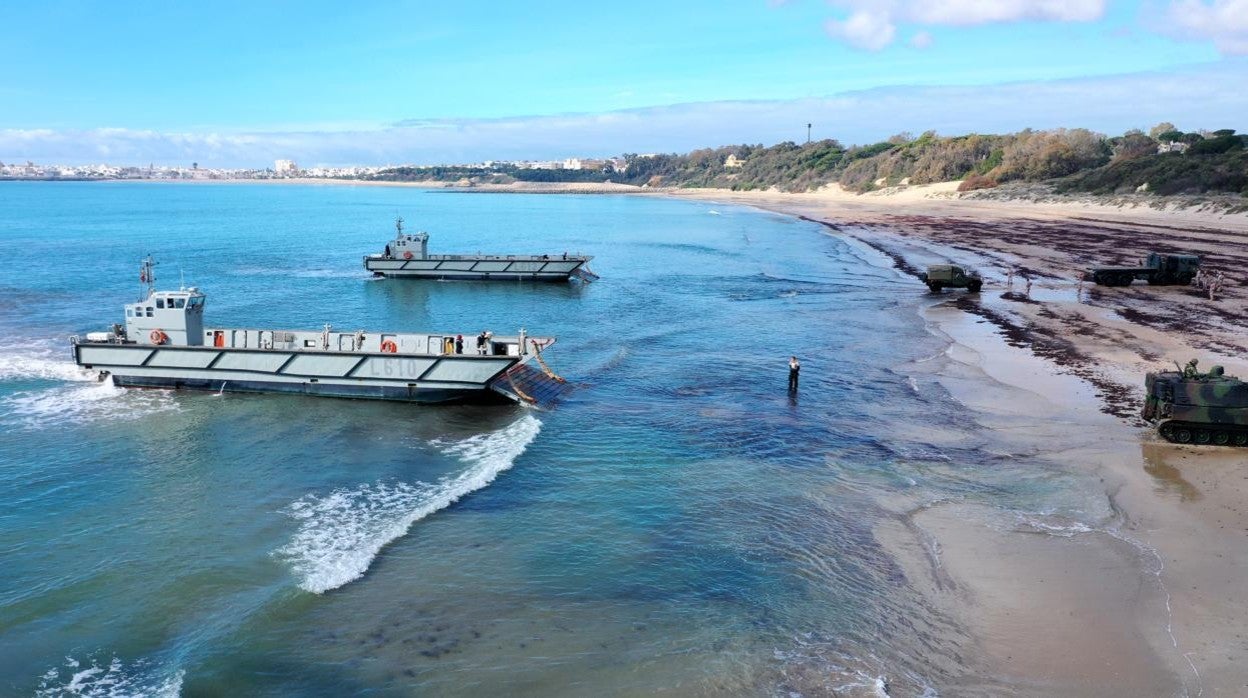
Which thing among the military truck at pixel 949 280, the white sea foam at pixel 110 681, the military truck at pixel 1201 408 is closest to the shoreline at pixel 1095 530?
the military truck at pixel 1201 408

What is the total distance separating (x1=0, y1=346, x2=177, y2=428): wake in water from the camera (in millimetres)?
25630

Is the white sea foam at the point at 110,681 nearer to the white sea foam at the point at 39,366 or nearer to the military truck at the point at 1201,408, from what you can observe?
the white sea foam at the point at 39,366

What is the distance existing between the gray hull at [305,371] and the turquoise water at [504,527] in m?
0.76

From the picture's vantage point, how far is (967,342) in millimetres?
36750

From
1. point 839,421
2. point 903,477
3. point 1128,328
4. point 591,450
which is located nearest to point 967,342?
point 1128,328

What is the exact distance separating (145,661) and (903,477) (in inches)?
634

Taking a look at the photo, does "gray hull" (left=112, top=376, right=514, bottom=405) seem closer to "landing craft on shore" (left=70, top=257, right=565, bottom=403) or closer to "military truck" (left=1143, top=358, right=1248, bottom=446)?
"landing craft on shore" (left=70, top=257, right=565, bottom=403)

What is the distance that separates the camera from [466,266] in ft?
199

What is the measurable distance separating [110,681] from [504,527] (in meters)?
7.43

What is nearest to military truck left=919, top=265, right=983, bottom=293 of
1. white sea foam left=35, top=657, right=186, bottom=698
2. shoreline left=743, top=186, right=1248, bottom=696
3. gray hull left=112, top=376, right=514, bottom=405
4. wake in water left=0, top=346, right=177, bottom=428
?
shoreline left=743, top=186, right=1248, bottom=696

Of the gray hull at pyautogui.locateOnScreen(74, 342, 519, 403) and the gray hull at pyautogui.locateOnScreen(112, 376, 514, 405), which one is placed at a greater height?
the gray hull at pyautogui.locateOnScreen(74, 342, 519, 403)

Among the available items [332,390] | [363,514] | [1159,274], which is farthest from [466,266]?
[1159,274]

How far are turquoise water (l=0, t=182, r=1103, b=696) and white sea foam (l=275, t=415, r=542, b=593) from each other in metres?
0.08

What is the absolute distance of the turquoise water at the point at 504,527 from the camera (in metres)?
12.7
